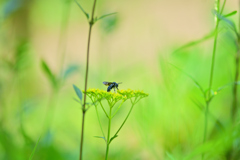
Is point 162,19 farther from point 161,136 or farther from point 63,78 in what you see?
point 63,78

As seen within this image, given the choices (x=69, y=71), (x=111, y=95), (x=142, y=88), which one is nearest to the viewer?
(x=111, y=95)

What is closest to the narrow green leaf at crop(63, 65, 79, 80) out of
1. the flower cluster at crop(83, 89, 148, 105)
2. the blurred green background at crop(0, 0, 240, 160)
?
the blurred green background at crop(0, 0, 240, 160)

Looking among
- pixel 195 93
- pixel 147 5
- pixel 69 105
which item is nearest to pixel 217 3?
pixel 195 93

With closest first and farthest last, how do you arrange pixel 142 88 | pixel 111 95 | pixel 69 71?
1. pixel 111 95
2. pixel 69 71
3. pixel 142 88

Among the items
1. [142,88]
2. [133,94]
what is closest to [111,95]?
[133,94]

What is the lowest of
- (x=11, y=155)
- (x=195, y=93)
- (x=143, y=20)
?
(x=11, y=155)

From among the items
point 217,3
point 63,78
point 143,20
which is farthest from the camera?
point 143,20

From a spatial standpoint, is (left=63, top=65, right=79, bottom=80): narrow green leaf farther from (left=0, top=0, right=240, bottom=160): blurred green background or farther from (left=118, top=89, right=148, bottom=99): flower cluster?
(left=118, top=89, right=148, bottom=99): flower cluster

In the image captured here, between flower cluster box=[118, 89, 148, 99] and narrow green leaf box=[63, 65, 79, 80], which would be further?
narrow green leaf box=[63, 65, 79, 80]

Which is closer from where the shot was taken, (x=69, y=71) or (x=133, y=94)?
(x=133, y=94)

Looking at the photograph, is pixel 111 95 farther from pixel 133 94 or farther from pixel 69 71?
pixel 69 71

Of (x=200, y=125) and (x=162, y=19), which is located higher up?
(x=162, y=19)
